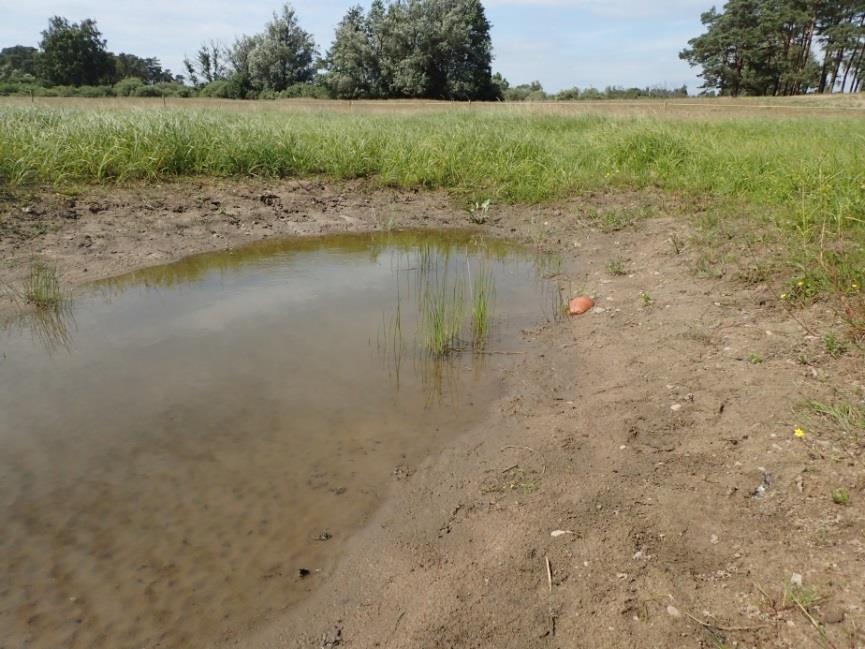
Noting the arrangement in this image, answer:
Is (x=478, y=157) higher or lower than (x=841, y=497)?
higher

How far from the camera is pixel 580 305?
16.3 feet

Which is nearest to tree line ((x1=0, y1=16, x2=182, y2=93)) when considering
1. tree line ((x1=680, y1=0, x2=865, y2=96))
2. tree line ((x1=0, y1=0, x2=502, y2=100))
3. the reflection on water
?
tree line ((x1=0, y1=0, x2=502, y2=100))

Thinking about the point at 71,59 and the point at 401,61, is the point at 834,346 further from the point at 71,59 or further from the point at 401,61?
the point at 71,59

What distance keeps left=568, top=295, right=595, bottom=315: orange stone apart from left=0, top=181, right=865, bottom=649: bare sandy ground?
0.46 ft

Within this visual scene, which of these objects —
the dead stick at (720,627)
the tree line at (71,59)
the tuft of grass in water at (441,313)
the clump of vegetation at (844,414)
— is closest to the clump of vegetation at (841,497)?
the clump of vegetation at (844,414)

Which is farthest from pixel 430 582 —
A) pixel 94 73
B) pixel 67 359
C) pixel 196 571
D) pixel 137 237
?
pixel 94 73

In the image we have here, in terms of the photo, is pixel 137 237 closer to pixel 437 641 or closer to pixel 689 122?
pixel 437 641

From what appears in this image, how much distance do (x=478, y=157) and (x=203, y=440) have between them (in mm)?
7875

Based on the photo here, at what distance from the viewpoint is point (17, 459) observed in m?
2.95

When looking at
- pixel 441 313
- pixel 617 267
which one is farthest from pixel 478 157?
pixel 441 313

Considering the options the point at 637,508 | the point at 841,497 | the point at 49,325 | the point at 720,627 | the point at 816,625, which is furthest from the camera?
the point at 49,325

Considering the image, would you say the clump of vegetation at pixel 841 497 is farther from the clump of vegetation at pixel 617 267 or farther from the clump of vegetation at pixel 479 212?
the clump of vegetation at pixel 479 212

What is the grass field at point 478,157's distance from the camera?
6.98 meters

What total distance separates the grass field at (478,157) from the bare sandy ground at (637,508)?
Result: 2.41m
